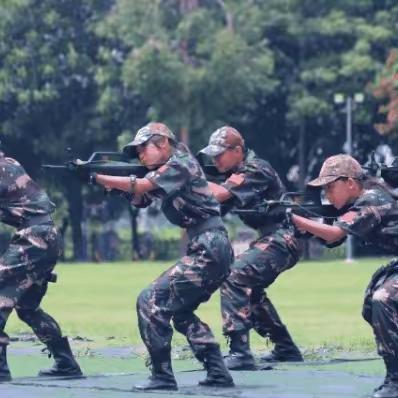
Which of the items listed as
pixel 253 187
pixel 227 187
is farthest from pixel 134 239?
pixel 227 187

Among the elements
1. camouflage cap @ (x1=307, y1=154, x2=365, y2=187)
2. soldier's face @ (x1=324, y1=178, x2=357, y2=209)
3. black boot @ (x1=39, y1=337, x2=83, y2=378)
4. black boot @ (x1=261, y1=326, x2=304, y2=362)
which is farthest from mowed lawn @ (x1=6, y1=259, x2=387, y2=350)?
camouflage cap @ (x1=307, y1=154, x2=365, y2=187)

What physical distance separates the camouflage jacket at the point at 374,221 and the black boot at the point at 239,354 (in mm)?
2607

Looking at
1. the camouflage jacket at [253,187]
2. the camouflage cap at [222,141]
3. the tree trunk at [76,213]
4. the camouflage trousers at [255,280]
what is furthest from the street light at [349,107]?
the camouflage cap at [222,141]

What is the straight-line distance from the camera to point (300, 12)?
50.9m

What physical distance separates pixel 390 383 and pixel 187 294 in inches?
65.8

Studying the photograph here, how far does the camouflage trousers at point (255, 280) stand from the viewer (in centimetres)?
1336

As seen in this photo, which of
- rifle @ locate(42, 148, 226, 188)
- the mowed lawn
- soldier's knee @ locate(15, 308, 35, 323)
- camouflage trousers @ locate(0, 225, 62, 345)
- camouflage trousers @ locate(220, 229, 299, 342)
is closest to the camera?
rifle @ locate(42, 148, 226, 188)

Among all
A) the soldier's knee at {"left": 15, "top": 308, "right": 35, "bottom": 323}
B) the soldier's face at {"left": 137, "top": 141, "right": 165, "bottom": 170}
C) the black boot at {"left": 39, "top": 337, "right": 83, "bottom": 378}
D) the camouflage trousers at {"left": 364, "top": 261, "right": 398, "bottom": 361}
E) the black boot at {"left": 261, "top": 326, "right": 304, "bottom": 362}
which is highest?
the soldier's face at {"left": 137, "top": 141, "right": 165, "bottom": 170}

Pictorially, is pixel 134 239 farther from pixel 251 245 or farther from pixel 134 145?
pixel 134 145

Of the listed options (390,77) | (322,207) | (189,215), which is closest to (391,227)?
(322,207)

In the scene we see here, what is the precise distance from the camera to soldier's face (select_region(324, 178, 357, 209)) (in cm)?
1123

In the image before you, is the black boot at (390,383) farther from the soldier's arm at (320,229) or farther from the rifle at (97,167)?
the rifle at (97,167)

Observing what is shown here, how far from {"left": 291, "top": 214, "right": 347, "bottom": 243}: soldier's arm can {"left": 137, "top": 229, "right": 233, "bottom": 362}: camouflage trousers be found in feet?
2.49

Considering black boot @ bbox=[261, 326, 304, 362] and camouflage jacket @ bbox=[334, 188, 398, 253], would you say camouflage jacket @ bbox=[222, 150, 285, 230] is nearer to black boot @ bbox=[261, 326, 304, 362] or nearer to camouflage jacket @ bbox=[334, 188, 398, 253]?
black boot @ bbox=[261, 326, 304, 362]
